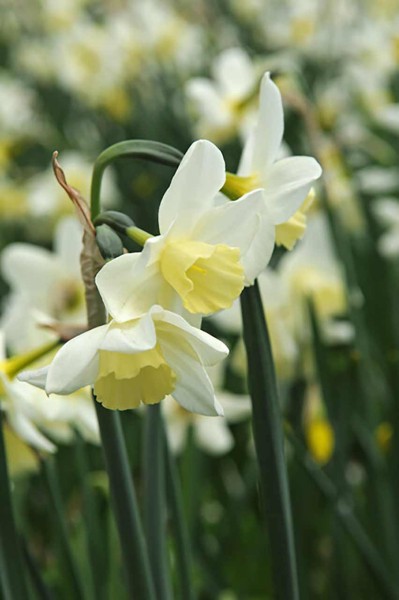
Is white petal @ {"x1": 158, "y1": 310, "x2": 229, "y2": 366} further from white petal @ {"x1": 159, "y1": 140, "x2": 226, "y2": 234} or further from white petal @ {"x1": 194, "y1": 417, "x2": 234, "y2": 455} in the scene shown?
white petal @ {"x1": 194, "y1": 417, "x2": 234, "y2": 455}

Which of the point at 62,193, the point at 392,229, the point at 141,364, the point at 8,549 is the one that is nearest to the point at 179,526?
the point at 8,549

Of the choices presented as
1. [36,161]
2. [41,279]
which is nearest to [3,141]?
[36,161]

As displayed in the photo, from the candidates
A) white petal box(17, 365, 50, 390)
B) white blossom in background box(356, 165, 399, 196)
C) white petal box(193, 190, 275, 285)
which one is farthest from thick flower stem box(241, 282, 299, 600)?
white blossom in background box(356, 165, 399, 196)

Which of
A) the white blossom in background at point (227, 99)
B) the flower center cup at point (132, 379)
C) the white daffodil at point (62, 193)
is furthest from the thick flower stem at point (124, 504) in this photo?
the white daffodil at point (62, 193)

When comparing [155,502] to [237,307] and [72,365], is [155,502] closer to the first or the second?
[72,365]

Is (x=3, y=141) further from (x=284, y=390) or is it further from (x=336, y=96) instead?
(x=284, y=390)

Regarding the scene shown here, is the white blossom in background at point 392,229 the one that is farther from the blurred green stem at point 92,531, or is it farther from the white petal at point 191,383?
the white petal at point 191,383
